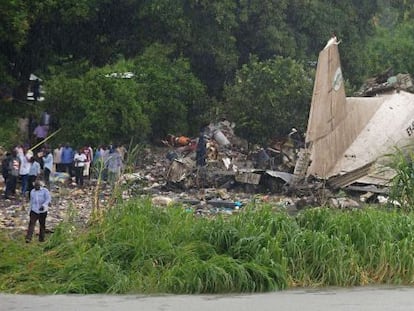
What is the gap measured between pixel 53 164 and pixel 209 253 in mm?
13355

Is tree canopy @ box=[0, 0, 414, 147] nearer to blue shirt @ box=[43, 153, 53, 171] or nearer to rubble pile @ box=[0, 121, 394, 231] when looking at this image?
rubble pile @ box=[0, 121, 394, 231]

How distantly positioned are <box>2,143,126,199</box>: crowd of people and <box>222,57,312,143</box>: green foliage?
5273 millimetres

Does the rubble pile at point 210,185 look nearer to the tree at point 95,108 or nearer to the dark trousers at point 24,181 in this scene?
the dark trousers at point 24,181

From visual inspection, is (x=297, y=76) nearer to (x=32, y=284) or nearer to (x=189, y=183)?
(x=189, y=183)

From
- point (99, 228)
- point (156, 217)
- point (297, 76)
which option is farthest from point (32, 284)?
point (297, 76)

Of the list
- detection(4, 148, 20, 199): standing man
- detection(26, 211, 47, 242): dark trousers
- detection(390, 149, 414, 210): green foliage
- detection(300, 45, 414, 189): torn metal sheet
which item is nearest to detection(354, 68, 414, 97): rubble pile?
detection(300, 45, 414, 189): torn metal sheet

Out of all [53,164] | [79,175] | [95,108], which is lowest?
[79,175]

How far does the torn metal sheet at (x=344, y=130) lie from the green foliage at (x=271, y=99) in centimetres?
499

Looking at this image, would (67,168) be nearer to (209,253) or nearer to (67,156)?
(67,156)

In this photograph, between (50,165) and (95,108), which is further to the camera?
(95,108)

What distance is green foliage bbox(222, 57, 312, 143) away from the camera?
30391mm

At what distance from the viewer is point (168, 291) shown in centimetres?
1180

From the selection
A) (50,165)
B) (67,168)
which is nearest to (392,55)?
(67,168)

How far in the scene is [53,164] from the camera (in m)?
25.1
